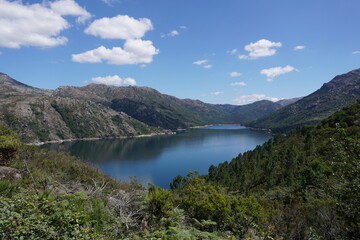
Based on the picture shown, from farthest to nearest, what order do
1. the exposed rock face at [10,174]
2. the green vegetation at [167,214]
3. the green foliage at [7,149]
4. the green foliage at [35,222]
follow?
the green foliage at [7,149], the exposed rock face at [10,174], the green vegetation at [167,214], the green foliage at [35,222]

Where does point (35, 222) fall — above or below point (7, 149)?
below

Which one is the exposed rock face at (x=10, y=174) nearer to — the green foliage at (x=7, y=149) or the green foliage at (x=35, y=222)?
the green foliage at (x=7, y=149)

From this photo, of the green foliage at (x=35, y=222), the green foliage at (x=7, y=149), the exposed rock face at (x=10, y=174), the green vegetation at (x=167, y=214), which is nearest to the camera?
the green foliage at (x=35, y=222)

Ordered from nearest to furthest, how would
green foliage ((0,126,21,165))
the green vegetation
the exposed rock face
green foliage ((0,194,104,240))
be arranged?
green foliage ((0,194,104,240)), the green vegetation, the exposed rock face, green foliage ((0,126,21,165))

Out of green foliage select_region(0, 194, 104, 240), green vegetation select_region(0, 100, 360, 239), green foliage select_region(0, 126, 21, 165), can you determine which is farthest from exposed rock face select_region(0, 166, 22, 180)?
green foliage select_region(0, 194, 104, 240)

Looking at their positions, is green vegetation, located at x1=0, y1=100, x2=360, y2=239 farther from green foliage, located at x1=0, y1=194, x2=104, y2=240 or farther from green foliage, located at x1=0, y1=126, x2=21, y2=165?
green foliage, located at x1=0, y1=126, x2=21, y2=165

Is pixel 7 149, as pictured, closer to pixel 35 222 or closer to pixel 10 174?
pixel 10 174

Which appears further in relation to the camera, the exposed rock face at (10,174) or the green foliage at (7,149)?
the green foliage at (7,149)

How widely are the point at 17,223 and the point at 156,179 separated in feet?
259

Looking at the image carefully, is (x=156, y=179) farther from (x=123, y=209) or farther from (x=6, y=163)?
(x=123, y=209)

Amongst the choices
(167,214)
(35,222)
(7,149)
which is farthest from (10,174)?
(35,222)

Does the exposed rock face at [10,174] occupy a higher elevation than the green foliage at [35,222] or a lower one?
lower

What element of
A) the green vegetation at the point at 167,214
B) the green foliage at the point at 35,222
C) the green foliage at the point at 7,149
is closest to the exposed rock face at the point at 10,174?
the green vegetation at the point at 167,214

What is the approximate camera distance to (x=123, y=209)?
11.2 m
